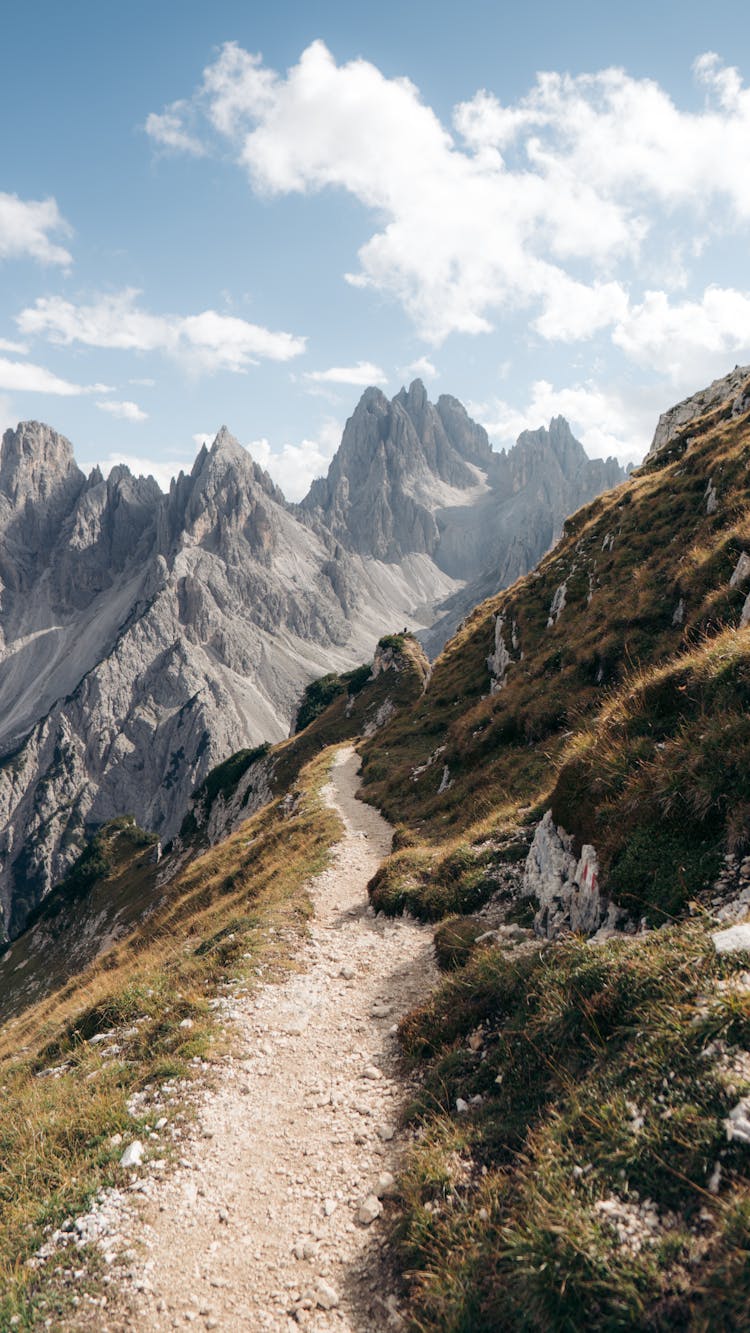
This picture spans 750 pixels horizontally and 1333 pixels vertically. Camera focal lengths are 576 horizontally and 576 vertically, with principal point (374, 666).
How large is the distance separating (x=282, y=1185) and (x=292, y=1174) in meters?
0.21

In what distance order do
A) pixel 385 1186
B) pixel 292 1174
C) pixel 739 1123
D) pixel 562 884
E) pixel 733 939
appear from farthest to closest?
pixel 562 884, pixel 292 1174, pixel 385 1186, pixel 733 939, pixel 739 1123

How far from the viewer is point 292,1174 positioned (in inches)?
311

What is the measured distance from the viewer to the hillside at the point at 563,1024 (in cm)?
465

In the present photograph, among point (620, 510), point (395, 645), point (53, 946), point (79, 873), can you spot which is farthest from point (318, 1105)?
point (79, 873)

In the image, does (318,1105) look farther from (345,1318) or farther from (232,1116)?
(345,1318)

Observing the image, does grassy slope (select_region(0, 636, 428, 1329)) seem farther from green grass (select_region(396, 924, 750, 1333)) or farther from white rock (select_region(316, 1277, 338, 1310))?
green grass (select_region(396, 924, 750, 1333))

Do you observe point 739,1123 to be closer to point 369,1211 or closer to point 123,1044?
point 369,1211

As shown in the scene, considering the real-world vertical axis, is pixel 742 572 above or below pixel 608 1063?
above

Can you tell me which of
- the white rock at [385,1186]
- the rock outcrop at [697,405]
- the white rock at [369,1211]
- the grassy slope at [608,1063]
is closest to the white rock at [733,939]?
the grassy slope at [608,1063]

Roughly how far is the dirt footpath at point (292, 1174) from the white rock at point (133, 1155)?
57 centimetres

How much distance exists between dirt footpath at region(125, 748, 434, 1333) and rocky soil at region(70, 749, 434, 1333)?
0.05 feet

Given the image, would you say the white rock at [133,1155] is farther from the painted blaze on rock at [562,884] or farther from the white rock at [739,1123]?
the white rock at [739,1123]

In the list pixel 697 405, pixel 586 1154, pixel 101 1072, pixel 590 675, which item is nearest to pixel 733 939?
pixel 586 1154

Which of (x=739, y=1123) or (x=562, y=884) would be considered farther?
(x=562, y=884)
